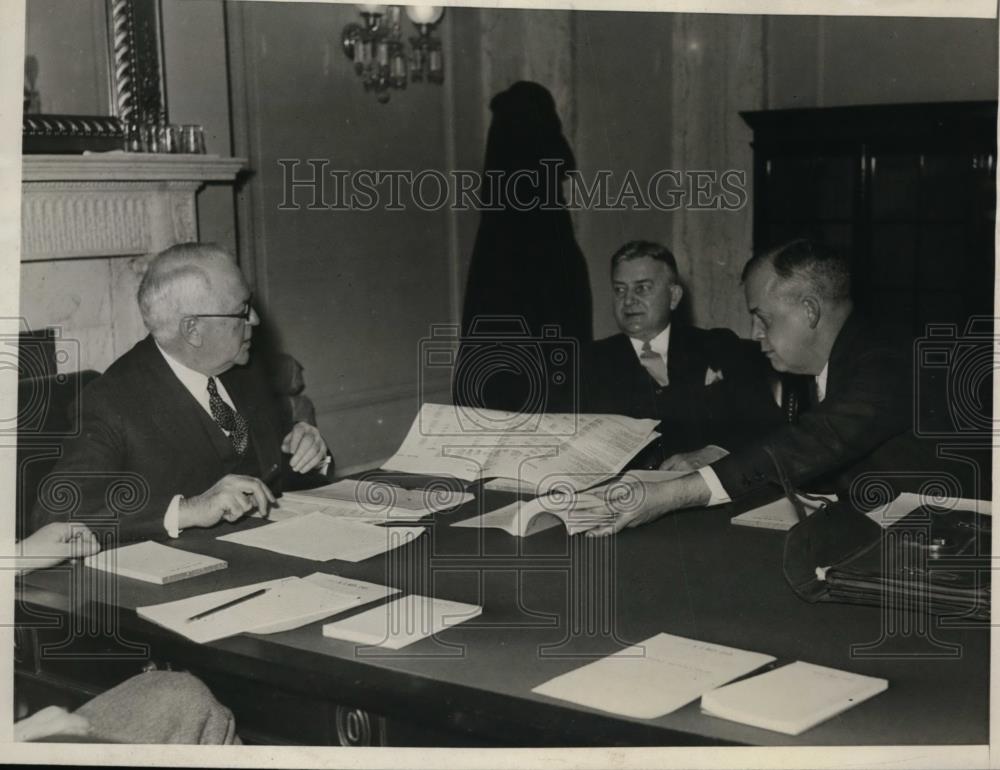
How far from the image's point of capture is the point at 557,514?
2.12 metres

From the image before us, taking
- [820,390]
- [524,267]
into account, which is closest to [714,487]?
[820,390]

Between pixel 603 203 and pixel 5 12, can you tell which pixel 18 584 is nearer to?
pixel 5 12

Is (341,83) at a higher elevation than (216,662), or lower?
higher

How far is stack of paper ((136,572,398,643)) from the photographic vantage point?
1.62 meters

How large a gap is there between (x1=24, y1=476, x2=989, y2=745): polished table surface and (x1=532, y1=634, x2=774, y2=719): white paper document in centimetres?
2

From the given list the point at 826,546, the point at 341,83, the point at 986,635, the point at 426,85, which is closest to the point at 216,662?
the point at 826,546

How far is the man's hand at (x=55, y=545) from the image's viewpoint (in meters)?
1.93

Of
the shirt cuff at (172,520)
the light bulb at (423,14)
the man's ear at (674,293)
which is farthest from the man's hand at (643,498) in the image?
the light bulb at (423,14)

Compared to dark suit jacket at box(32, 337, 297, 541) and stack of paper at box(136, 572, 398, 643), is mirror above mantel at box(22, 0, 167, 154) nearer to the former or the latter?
dark suit jacket at box(32, 337, 297, 541)

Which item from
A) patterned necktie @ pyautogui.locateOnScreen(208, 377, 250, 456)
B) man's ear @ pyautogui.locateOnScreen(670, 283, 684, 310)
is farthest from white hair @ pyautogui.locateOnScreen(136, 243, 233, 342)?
man's ear @ pyautogui.locateOnScreen(670, 283, 684, 310)

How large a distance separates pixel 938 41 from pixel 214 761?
4.92 meters

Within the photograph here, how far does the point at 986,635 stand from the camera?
5.12 ft

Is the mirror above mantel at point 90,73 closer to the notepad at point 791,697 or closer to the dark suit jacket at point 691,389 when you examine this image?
the dark suit jacket at point 691,389

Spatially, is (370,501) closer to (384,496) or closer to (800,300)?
(384,496)
